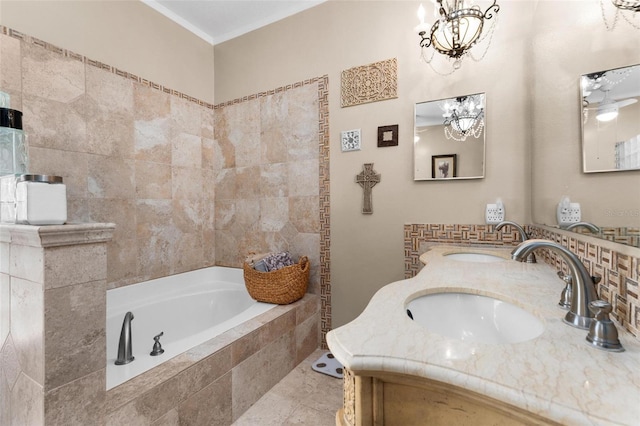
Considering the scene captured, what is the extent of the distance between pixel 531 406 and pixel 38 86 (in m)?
2.48

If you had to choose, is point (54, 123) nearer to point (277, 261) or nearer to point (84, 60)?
point (84, 60)

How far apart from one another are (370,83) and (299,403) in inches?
82.4

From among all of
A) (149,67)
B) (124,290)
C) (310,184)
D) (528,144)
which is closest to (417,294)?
(528,144)

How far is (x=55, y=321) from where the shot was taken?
0.79 meters

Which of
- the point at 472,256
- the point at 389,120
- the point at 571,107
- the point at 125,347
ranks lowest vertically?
the point at 125,347

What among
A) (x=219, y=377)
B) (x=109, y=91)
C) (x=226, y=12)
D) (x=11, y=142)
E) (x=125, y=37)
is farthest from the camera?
(x=226, y=12)

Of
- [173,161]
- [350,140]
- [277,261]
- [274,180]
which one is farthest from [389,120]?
[173,161]

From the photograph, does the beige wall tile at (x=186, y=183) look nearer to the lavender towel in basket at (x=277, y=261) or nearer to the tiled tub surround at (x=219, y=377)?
the lavender towel in basket at (x=277, y=261)

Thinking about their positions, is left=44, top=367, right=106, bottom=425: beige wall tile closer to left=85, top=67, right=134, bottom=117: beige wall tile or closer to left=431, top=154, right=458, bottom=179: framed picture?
left=85, top=67, right=134, bottom=117: beige wall tile

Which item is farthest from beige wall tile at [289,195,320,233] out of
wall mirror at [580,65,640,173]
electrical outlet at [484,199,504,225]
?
wall mirror at [580,65,640,173]

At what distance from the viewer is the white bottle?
0.79 meters

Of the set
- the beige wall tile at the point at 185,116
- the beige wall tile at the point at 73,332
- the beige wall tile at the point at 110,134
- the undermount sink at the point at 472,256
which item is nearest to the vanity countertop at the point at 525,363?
the beige wall tile at the point at 73,332

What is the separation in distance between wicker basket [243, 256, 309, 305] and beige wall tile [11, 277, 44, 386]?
4.05ft

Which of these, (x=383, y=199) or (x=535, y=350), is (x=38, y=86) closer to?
(x=383, y=199)
